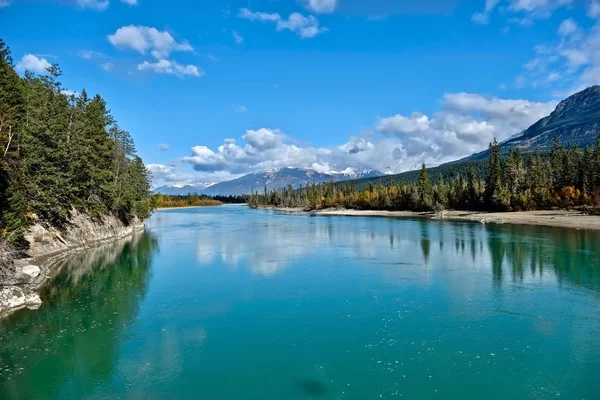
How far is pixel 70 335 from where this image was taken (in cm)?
1845

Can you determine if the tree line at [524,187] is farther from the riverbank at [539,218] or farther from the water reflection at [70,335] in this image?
the water reflection at [70,335]

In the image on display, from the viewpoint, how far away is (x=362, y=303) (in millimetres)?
23141

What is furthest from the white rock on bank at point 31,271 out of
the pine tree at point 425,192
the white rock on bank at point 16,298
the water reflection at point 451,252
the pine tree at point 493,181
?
the pine tree at point 425,192

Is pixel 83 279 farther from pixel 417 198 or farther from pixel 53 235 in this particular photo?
pixel 417 198

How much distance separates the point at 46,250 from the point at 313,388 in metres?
33.7

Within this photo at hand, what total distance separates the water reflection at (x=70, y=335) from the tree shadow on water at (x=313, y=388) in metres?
7.21

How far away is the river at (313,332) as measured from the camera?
13594 millimetres

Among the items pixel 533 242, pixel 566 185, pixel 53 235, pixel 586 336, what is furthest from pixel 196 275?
pixel 566 185

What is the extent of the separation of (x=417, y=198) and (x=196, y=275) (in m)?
99.3

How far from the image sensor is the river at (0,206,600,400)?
1359 cm

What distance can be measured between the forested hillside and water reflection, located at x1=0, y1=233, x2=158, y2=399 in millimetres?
6292

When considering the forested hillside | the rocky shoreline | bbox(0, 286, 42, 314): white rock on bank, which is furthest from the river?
the forested hillside

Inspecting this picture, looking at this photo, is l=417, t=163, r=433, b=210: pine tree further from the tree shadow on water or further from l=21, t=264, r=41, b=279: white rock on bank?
the tree shadow on water

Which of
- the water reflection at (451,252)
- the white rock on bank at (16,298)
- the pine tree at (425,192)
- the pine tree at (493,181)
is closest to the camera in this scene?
the white rock on bank at (16,298)
